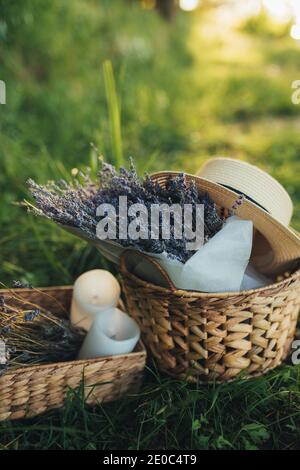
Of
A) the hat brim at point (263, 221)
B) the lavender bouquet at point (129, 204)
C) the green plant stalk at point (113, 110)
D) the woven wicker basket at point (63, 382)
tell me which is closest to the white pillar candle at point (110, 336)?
the woven wicker basket at point (63, 382)

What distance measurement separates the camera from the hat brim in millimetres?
1362

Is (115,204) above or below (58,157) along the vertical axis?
below

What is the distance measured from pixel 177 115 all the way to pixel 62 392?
2.89 m

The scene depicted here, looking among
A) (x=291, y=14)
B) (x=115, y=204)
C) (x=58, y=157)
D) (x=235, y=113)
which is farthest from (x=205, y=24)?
(x=115, y=204)

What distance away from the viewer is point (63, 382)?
4.65ft

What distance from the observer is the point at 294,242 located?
4.61ft

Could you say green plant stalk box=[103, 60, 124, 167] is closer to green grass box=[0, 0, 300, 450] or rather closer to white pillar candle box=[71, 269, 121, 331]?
green grass box=[0, 0, 300, 450]

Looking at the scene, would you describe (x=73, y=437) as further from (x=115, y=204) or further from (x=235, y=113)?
(x=235, y=113)

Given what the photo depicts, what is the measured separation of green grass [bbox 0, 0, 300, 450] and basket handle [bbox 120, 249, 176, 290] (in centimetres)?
25

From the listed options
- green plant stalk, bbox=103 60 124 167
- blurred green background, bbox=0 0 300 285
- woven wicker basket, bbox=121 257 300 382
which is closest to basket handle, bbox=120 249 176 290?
woven wicker basket, bbox=121 257 300 382

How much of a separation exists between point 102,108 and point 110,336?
2406 millimetres

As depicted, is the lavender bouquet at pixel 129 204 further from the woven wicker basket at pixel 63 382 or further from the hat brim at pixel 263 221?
the woven wicker basket at pixel 63 382

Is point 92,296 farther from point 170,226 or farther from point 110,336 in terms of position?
point 170,226

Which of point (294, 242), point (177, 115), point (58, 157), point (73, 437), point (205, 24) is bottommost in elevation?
point (73, 437)
